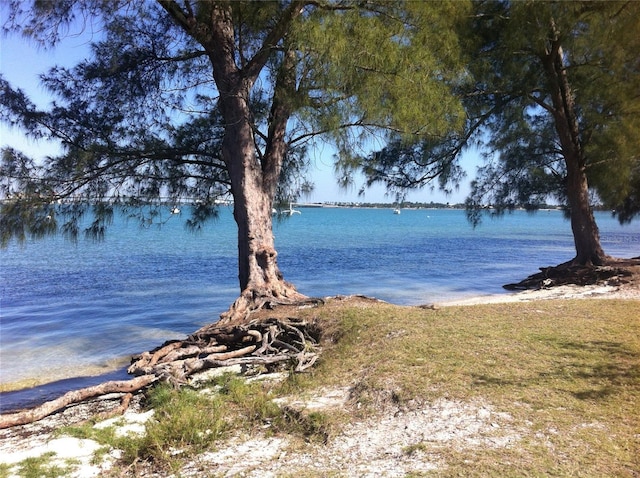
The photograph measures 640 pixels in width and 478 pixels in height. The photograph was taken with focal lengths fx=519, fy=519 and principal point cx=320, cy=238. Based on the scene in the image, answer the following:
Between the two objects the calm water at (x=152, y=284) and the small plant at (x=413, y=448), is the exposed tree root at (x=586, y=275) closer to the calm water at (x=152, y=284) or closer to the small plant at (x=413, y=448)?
the calm water at (x=152, y=284)

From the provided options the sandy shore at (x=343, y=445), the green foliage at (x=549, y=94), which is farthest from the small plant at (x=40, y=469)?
the green foliage at (x=549, y=94)

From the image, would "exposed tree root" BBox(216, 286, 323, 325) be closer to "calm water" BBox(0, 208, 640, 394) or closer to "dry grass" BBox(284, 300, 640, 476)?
"dry grass" BBox(284, 300, 640, 476)

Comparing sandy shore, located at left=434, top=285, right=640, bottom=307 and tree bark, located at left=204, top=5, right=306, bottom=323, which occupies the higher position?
tree bark, located at left=204, top=5, right=306, bottom=323

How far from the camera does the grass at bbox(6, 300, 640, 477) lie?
3.28 m

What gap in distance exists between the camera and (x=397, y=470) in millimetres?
3154

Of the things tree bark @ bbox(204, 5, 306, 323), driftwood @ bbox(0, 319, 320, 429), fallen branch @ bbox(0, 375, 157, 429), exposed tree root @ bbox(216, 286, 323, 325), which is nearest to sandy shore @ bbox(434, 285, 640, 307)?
exposed tree root @ bbox(216, 286, 323, 325)

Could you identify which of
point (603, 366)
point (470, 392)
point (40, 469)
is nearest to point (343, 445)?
point (470, 392)

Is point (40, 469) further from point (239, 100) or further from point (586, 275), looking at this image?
point (586, 275)

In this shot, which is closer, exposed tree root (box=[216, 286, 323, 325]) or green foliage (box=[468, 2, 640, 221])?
exposed tree root (box=[216, 286, 323, 325])

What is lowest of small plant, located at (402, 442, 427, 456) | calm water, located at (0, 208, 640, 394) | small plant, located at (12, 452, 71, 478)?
calm water, located at (0, 208, 640, 394)

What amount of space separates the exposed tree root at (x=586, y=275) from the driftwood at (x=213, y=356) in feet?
25.6

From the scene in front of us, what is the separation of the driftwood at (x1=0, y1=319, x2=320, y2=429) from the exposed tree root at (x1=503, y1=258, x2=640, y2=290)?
25.6ft

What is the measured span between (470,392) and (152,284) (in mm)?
14766

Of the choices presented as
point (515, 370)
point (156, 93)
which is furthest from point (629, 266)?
point (156, 93)
